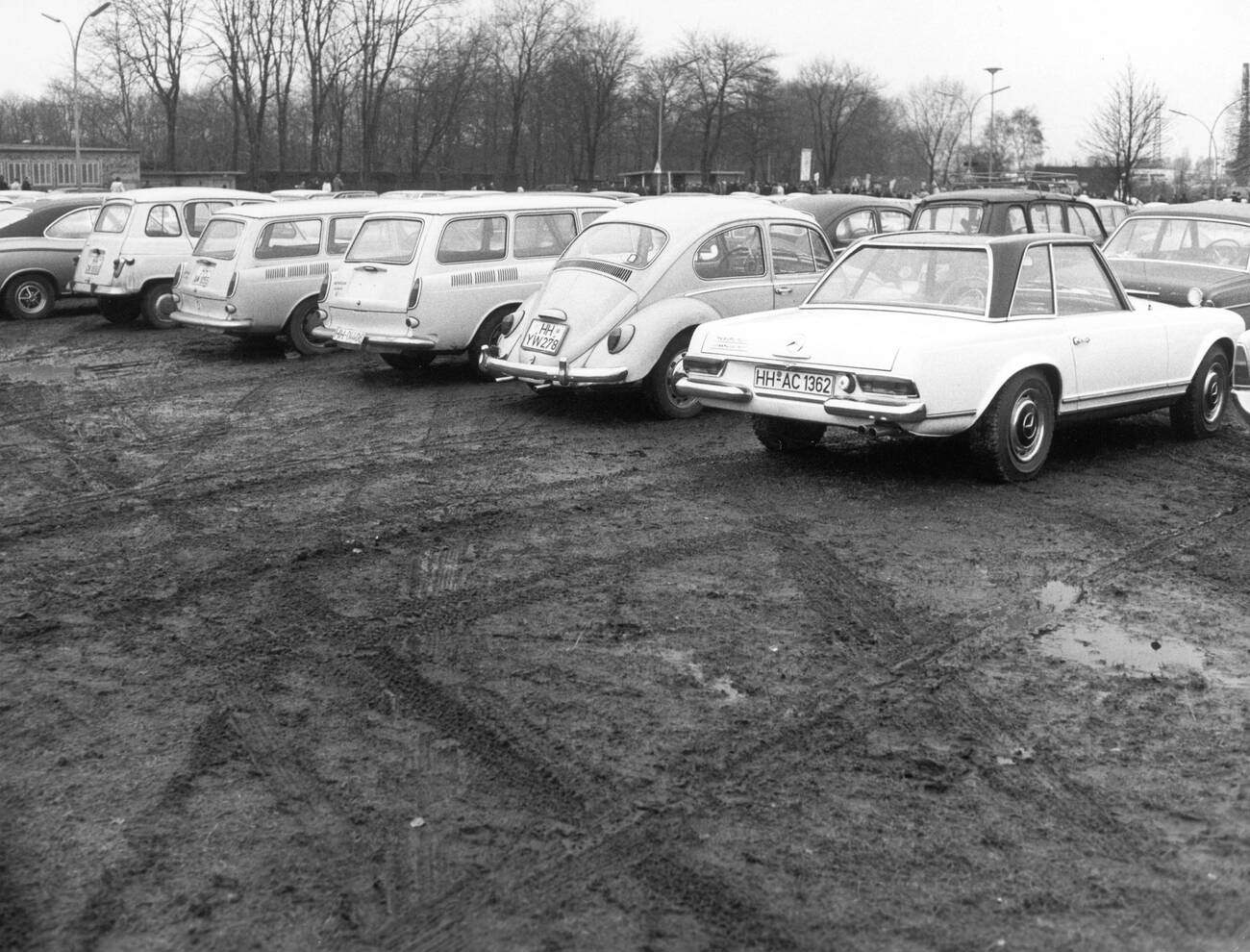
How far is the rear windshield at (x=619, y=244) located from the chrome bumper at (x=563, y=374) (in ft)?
3.18

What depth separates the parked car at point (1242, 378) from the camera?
28.0 feet

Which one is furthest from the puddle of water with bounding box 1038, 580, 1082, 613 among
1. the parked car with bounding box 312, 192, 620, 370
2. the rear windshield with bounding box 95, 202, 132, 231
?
the rear windshield with bounding box 95, 202, 132, 231

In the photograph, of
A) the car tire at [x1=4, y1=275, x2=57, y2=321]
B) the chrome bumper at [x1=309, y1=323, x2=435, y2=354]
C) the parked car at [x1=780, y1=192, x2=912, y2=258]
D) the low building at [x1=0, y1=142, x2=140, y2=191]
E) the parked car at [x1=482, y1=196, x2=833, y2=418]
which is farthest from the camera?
the low building at [x1=0, y1=142, x2=140, y2=191]

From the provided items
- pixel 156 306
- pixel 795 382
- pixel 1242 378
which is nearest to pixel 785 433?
pixel 795 382

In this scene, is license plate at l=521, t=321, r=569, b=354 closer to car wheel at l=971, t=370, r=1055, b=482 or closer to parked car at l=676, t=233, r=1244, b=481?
parked car at l=676, t=233, r=1244, b=481

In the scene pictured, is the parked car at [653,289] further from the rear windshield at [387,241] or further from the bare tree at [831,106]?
the bare tree at [831,106]

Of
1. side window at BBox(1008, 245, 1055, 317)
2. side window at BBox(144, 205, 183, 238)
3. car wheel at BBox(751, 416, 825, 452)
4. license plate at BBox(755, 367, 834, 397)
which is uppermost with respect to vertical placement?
side window at BBox(144, 205, 183, 238)

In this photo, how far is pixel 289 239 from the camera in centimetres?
1518

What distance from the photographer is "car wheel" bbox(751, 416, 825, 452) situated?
360 inches

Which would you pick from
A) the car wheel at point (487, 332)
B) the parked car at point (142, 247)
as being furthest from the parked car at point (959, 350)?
the parked car at point (142, 247)

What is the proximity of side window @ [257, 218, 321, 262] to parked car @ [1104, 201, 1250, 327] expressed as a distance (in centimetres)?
829

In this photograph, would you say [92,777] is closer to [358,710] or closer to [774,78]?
[358,710]

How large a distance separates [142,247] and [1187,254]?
40.4 ft

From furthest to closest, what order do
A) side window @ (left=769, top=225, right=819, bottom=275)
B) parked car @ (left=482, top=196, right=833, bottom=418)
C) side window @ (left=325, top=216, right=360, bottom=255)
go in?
side window @ (left=325, top=216, right=360, bottom=255) → side window @ (left=769, top=225, right=819, bottom=275) → parked car @ (left=482, top=196, right=833, bottom=418)
